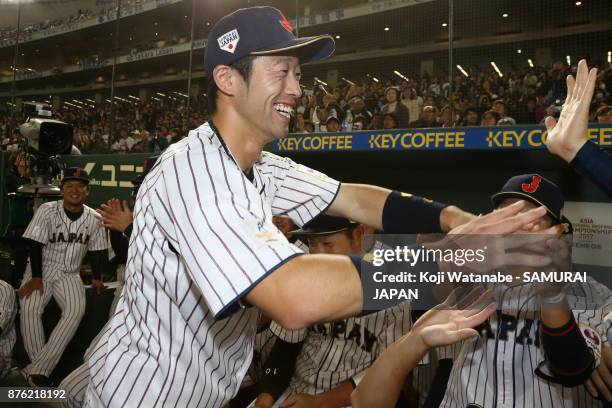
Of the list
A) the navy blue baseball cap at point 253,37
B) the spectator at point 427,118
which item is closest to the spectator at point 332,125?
the spectator at point 427,118

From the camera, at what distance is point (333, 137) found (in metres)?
3.51

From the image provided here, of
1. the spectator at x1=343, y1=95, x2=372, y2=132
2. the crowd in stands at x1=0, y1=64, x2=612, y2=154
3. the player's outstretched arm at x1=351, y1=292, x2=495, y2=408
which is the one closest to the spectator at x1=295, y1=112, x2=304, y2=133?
the crowd in stands at x1=0, y1=64, x2=612, y2=154

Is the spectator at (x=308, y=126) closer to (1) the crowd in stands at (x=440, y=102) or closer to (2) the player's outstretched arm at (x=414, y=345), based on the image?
(1) the crowd in stands at (x=440, y=102)

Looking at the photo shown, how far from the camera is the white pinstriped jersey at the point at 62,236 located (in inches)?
184

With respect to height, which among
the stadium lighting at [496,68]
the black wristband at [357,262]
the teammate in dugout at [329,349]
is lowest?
the teammate in dugout at [329,349]

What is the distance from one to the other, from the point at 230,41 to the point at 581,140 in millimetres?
1084

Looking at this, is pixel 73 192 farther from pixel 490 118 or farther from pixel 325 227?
pixel 490 118

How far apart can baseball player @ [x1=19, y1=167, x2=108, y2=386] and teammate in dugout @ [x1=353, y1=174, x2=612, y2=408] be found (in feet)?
10.2

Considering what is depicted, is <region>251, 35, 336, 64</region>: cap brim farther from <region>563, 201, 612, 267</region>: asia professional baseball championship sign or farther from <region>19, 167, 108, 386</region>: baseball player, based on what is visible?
<region>19, 167, 108, 386</region>: baseball player

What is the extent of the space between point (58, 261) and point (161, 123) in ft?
18.6

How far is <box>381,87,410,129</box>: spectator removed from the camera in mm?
4965

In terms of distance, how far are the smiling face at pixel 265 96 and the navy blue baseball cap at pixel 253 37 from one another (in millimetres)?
42

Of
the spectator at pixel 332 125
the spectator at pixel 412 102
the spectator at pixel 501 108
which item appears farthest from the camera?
the spectator at pixel 332 125

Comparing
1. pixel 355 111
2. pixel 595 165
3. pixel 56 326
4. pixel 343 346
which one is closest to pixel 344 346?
pixel 343 346
